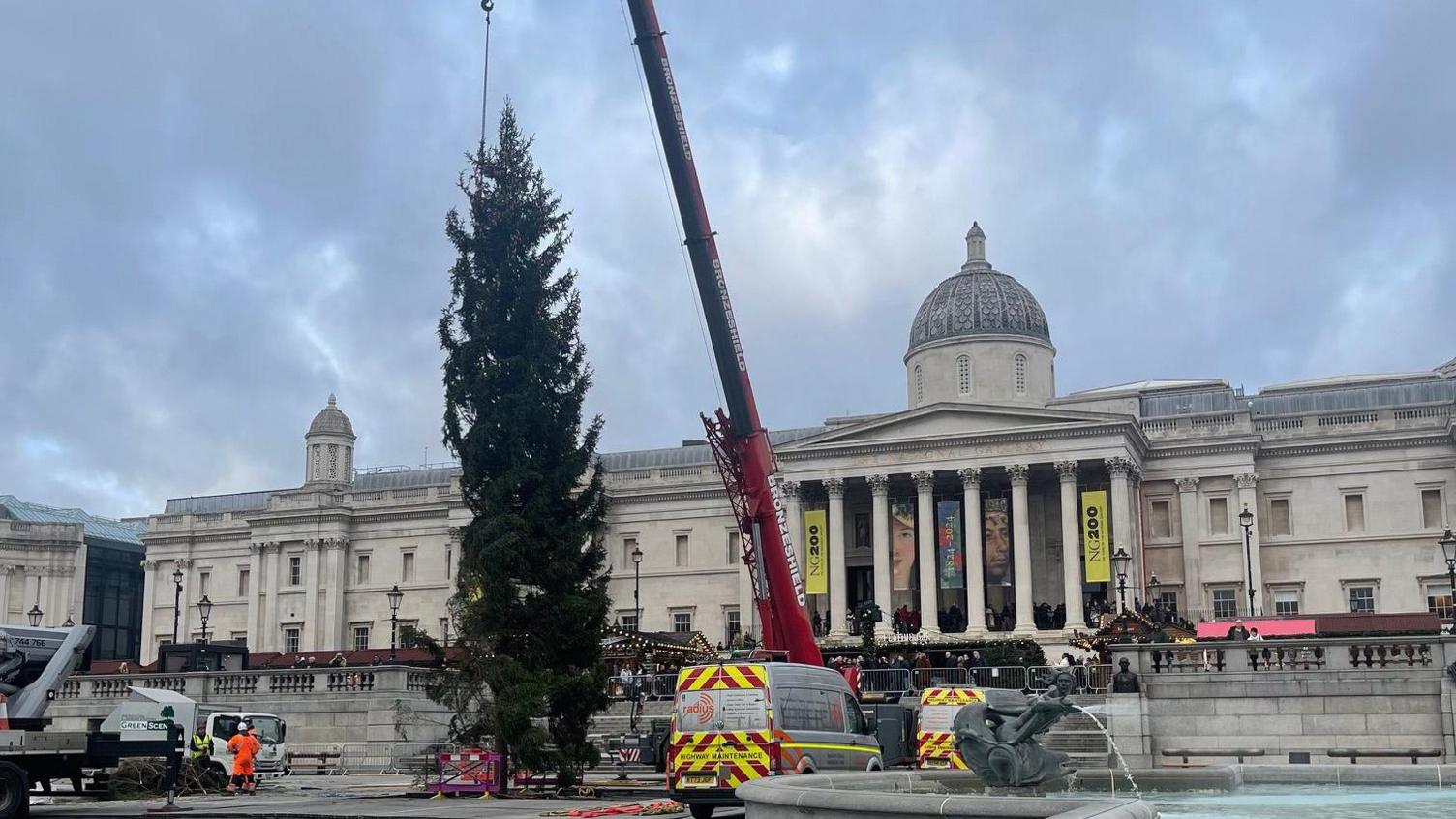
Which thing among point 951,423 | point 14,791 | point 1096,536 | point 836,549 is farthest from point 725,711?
point 836,549

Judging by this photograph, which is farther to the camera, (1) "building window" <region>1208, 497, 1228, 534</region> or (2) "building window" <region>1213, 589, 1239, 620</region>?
(1) "building window" <region>1208, 497, 1228, 534</region>

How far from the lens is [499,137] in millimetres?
31031

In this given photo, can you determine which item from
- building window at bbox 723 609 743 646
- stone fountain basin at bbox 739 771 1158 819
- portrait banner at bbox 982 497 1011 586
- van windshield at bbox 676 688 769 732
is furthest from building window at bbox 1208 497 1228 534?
stone fountain basin at bbox 739 771 1158 819

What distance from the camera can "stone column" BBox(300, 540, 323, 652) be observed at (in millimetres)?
83312

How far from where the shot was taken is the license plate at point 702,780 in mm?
20953

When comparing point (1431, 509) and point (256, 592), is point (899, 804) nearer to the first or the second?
point (1431, 509)

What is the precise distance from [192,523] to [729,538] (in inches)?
1345

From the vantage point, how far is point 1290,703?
105 feet

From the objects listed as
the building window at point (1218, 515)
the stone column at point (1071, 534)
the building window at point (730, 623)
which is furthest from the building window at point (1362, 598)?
the building window at point (730, 623)

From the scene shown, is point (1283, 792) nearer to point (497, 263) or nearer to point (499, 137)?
point (497, 263)

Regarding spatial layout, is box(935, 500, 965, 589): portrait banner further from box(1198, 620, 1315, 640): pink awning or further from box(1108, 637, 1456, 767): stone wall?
box(1108, 637, 1456, 767): stone wall

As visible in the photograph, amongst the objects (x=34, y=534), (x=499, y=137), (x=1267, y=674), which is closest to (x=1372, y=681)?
(x=1267, y=674)

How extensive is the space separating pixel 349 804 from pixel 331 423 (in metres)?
62.4

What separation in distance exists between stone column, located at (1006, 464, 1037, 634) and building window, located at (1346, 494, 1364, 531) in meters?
14.1
